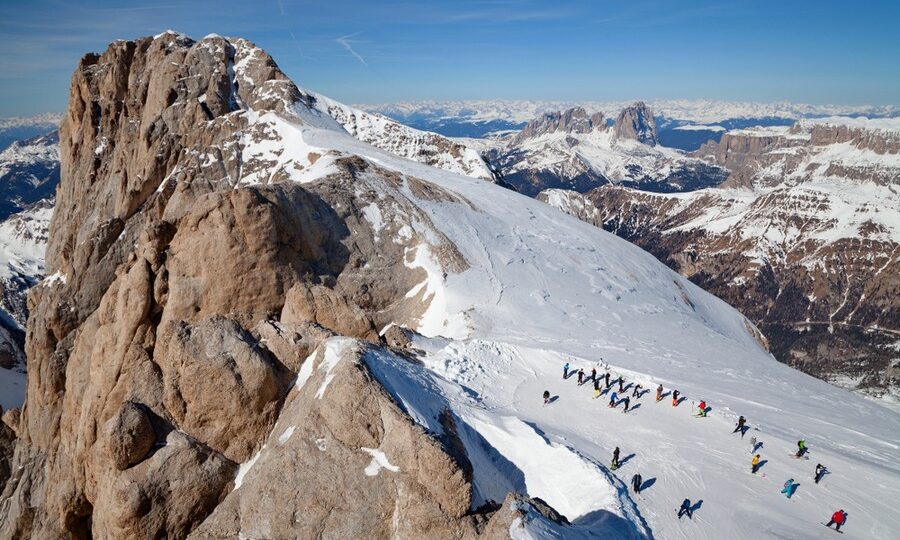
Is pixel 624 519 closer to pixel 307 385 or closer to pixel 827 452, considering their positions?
pixel 307 385

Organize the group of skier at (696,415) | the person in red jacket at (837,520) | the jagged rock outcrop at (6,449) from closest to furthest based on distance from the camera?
the person in red jacket at (837,520), the group of skier at (696,415), the jagged rock outcrop at (6,449)

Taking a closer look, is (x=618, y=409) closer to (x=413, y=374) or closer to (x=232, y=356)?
(x=413, y=374)

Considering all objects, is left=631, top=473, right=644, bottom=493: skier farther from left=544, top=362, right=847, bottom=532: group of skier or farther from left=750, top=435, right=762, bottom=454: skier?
left=750, top=435, right=762, bottom=454: skier

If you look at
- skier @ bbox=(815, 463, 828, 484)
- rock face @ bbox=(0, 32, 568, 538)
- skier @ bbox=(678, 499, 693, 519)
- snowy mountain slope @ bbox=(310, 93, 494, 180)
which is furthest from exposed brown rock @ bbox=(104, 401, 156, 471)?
snowy mountain slope @ bbox=(310, 93, 494, 180)

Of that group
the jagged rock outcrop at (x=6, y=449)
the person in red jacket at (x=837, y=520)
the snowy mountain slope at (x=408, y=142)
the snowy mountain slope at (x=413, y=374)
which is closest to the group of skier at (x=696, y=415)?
the person in red jacket at (x=837, y=520)

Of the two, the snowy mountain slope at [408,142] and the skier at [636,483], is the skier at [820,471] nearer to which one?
the skier at [636,483]

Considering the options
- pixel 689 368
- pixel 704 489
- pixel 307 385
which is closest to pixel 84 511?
pixel 307 385
